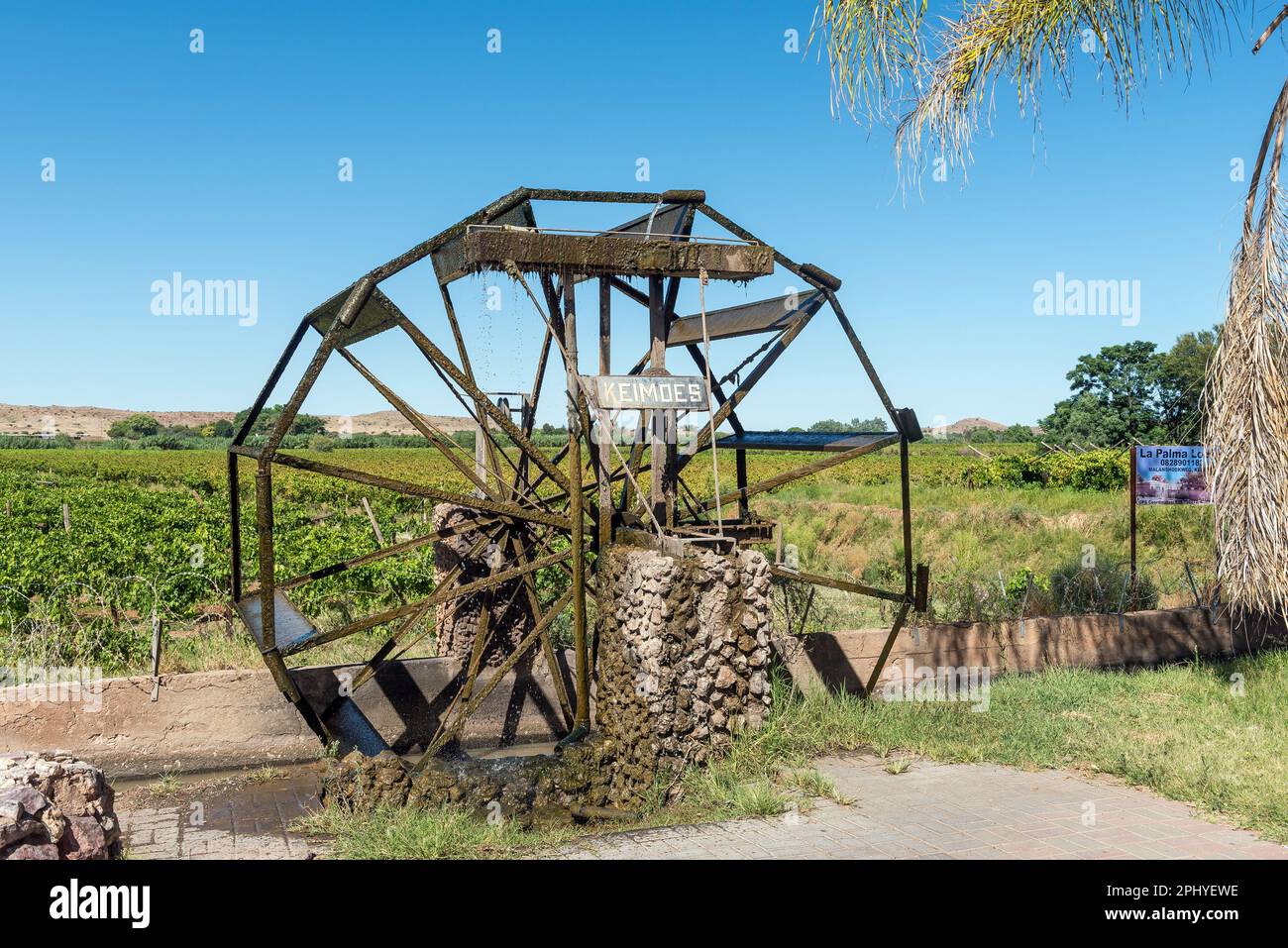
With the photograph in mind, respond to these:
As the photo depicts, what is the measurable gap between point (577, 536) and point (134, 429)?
118261 millimetres

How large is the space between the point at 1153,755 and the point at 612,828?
389cm

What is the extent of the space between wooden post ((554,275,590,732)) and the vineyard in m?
3.00

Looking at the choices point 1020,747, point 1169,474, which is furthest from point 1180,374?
point 1020,747

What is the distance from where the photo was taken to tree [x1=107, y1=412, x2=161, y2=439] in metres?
111

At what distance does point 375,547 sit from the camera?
1752 cm

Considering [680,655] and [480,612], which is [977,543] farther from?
[680,655]

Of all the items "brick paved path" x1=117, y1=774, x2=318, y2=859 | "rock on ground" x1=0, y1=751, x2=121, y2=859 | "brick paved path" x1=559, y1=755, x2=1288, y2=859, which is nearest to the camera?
"rock on ground" x1=0, y1=751, x2=121, y2=859

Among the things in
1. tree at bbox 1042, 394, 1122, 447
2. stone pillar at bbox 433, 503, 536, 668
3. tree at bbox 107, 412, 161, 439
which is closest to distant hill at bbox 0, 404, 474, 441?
tree at bbox 107, 412, 161, 439

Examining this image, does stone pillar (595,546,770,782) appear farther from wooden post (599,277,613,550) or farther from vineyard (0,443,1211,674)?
vineyard (0,443,1211,674)

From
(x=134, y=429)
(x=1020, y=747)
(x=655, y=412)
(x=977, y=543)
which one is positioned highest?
(x=134, y=429)

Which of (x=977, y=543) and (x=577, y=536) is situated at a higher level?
(x=577, y=536)

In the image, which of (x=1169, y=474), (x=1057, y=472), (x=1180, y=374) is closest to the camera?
(x=1169, y=474)

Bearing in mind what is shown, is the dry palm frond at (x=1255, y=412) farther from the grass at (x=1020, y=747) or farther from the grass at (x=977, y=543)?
the grass at (x=977, y=543)

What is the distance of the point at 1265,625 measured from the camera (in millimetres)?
11758
